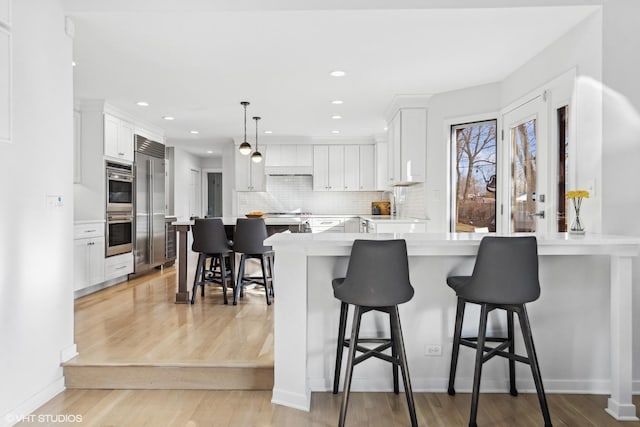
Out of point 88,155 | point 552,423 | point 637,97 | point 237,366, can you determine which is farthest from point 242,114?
point 552,423

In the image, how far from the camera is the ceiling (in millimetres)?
3043

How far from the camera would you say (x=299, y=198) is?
8531mm

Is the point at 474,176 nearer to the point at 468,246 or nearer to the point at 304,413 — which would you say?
the point at 468,246

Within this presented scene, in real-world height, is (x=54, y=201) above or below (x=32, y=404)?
above

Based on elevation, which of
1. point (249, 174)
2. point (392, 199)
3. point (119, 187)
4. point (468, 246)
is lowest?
point (468, 246)

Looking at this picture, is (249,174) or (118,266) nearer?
(118,266)

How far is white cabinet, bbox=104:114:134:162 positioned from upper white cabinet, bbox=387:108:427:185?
12.3 feet

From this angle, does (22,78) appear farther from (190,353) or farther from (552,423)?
(552,423)

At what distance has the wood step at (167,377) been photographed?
275 centimetres

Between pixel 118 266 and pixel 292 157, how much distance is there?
3.84 m

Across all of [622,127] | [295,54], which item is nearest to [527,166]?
[622,127]

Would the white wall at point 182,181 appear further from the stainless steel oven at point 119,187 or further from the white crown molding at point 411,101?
the white crown molding at point 411,101

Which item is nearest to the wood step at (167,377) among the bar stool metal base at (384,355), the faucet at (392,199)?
the bar stool metal base at (384,355)

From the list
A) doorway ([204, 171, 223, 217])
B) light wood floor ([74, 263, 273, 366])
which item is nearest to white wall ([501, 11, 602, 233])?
light wood floor ([74, 263, 273, 366])
